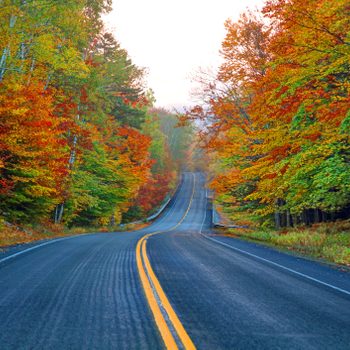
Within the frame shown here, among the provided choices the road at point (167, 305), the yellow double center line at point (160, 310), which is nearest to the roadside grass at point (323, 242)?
the road at point (167, 305)

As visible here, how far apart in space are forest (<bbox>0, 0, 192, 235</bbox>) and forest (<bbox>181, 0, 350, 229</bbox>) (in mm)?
3271

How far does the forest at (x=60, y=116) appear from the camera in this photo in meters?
15.0

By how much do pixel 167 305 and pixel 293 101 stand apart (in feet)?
34.2

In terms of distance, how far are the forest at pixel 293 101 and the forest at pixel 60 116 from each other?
327 centimetres

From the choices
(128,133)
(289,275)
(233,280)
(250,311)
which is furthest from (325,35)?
(128,133)

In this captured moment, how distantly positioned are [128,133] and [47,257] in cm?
2788

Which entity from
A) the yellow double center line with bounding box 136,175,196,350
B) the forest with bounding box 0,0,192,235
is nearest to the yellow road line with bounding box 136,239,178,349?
the yellow double center line with bounding box 136,175,196,350

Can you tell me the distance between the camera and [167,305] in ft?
16.5

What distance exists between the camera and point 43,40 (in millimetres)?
16438

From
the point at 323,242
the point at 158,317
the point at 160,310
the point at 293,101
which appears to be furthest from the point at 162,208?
the point at 158,317

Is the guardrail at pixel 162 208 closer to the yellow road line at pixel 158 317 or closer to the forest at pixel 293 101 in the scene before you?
the forest at pixel 293 101

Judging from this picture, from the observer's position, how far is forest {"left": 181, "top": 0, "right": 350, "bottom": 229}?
10.5 meters

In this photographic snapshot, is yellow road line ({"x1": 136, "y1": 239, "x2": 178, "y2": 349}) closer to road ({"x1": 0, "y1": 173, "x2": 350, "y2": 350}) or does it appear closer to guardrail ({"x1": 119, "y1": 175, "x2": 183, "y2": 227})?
road ({"x1": 0, "y1": 173, "x2": 350, "y2": 350})

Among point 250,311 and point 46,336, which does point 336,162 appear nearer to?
point 250,311
